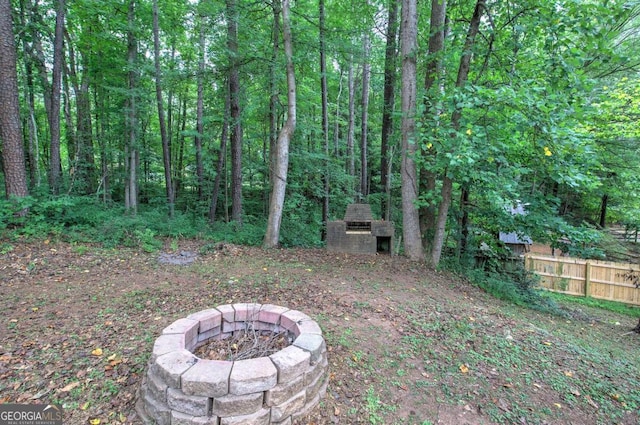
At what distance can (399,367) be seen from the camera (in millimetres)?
2387

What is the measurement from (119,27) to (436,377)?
9308 millimetres

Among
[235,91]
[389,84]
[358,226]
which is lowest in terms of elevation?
[358,226]

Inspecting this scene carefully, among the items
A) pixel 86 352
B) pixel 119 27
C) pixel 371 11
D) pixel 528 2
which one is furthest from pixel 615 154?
pixel 119 27

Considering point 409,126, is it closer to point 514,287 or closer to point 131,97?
point 514,287

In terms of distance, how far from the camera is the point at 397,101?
834cm

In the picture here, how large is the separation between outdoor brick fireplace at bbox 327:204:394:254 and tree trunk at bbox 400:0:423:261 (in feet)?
1.65

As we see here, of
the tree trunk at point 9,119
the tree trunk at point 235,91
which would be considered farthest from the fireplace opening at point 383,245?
the tree trunk at point 9,119

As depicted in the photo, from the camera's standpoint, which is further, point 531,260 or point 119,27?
point 531,260

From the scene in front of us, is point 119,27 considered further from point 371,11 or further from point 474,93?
point 474,93

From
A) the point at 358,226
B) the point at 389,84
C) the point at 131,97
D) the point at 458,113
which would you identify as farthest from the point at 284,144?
the point at 131,97

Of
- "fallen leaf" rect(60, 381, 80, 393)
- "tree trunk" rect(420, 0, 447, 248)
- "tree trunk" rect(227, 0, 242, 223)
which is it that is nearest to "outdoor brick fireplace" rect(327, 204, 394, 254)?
"tree trunk" rect(420, 0, 447, 248)

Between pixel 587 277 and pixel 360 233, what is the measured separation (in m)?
8.16

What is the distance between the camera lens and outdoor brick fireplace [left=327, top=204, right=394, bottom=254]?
19.4 ft

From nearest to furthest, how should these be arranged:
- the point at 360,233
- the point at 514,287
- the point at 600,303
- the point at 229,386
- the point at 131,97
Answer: the point at 229,386
the point at 514,287
the point at 360,233
the point at 131,97
the point at 600,303
